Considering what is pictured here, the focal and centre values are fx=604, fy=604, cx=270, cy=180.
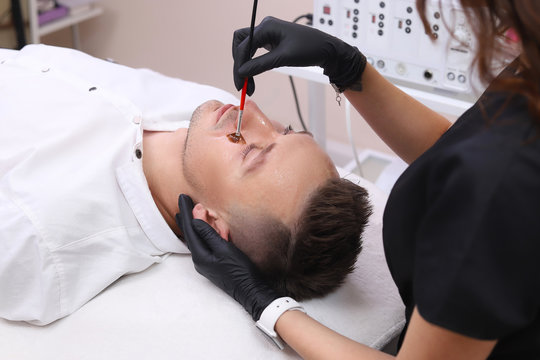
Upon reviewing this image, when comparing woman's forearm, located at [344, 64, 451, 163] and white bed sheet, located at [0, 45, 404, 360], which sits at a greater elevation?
woman's forearm, located at [344, 64, 451, 163]

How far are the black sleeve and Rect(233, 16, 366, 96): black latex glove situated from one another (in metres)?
0.54

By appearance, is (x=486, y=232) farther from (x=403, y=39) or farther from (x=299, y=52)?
(x=403, y=39)

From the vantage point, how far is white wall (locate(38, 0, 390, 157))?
2.63m

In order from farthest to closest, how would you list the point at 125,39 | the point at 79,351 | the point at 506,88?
the point at 125,39 → the point at 79,351 → the point at 506,88

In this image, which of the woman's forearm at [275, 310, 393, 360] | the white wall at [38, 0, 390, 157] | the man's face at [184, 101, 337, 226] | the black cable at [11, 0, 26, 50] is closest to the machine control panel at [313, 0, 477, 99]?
the man's face at [184, 101, 337, 226]

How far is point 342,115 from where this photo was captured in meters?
2.65

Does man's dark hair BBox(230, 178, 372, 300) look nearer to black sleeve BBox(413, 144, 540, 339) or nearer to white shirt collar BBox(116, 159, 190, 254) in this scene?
white shirt collar BBox(116, 159, 190, 254)

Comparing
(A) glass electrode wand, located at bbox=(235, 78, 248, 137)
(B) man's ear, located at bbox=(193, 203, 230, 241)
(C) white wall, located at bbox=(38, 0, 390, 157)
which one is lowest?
(C) white wall, located at bbox=(38, 0, 390, 157)

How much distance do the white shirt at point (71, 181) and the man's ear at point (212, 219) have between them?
78mm

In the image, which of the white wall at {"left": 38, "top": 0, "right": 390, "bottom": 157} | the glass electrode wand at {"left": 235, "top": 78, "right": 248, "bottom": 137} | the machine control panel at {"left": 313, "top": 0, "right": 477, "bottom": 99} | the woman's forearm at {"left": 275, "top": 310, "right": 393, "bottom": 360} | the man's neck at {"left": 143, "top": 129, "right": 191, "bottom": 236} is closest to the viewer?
the woman's forearm at {"left": 275, "top": 310, "right": 393, "bottom": 360}

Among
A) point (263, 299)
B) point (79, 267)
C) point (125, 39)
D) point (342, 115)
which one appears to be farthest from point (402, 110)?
point (125, 39)

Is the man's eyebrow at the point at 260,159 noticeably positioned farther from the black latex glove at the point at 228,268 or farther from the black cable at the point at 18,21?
the black cable at the point at 18,21

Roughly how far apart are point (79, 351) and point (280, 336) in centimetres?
36

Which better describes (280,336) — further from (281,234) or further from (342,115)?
(342,115)
